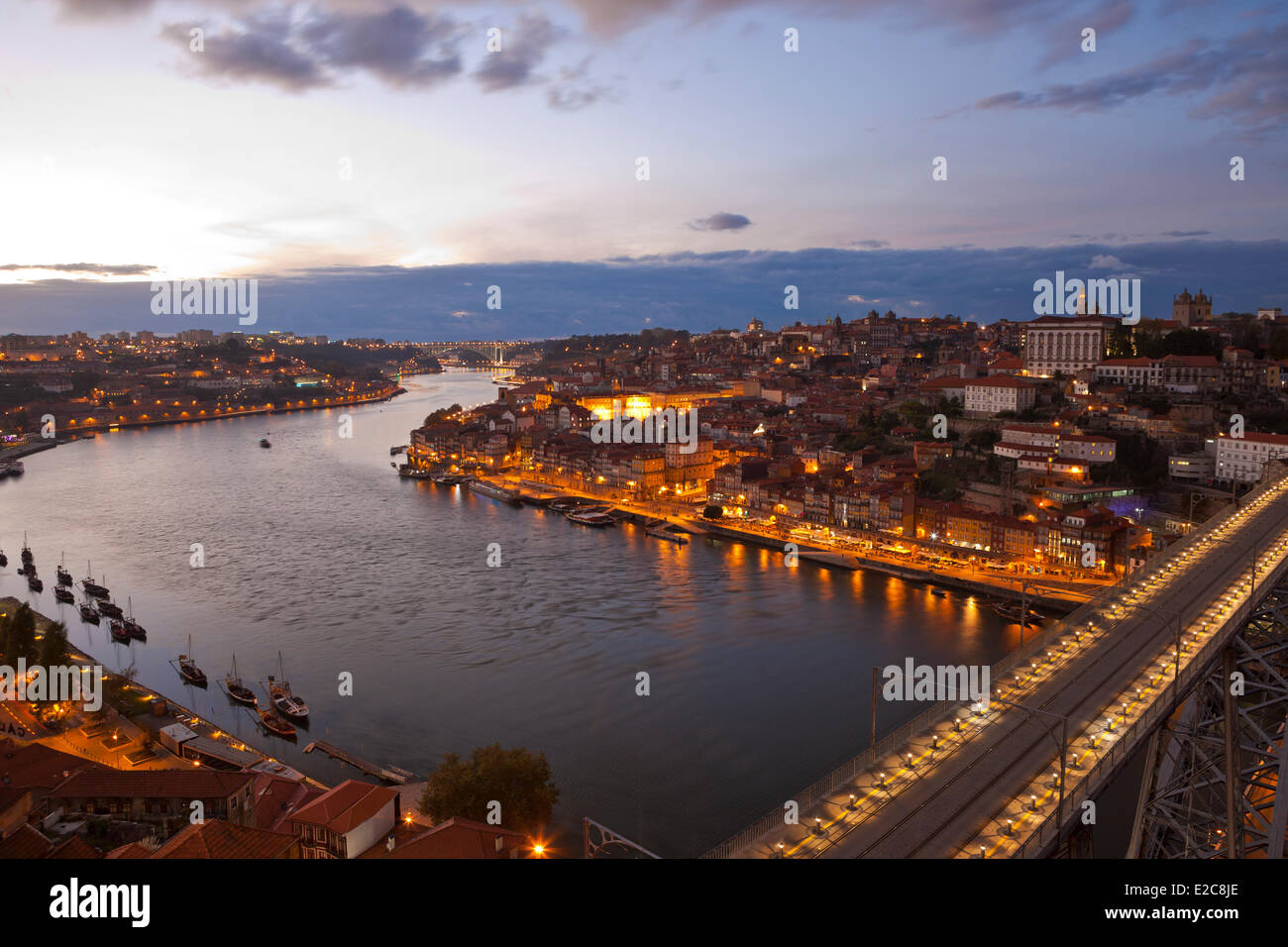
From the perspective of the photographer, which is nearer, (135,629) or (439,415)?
(135,629)

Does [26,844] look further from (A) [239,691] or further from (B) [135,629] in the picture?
(B) [135,629]

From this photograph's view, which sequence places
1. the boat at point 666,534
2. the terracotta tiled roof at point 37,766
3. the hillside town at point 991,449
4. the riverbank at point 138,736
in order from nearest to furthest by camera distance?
the terracotta tiled roof at point 37,766, the riverbank at point 138,736, the hillside town at point 991,449, the boat at point 666,534

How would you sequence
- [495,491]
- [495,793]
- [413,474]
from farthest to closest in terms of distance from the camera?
1. [413,474]
2. [495,491]
3. [495,793]

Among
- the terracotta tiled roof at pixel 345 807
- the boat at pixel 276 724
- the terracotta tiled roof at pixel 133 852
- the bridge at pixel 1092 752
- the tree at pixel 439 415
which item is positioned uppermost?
the tree at pixel 439 415

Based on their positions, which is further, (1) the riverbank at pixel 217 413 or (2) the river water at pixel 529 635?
(1) the riverbank at pixel 217 413

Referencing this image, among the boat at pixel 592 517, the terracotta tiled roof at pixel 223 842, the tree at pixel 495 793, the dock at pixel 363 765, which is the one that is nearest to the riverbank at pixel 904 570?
the boat at pixel 592 517

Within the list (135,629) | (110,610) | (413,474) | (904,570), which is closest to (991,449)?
(904,570)

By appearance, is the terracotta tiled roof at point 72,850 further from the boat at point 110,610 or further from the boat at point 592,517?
the boat at point 592,517

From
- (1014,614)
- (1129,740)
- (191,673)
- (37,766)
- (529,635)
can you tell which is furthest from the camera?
(1014,614)
